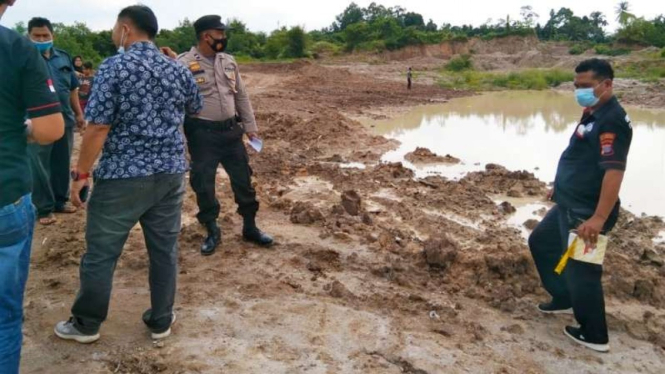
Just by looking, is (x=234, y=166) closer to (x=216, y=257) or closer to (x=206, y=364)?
(x=216, y=257)

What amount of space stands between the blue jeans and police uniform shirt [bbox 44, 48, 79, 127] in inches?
126

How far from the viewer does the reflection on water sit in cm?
885

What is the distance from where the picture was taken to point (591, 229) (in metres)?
3.14

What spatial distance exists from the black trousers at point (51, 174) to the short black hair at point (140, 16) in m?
2.45

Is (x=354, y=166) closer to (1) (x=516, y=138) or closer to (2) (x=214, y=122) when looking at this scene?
(2) (x=214, y=122)

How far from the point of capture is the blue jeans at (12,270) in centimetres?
216

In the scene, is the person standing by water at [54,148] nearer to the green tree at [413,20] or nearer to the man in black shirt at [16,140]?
the man in black shirt at [16,140]

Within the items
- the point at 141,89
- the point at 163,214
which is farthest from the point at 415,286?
the point at 141,89

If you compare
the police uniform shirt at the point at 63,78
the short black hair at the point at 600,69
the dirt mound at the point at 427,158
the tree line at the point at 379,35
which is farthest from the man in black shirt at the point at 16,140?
the tree line at the point at 379,35

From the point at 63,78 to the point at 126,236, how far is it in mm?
3003

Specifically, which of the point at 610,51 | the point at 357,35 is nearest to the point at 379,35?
the point at 357,35

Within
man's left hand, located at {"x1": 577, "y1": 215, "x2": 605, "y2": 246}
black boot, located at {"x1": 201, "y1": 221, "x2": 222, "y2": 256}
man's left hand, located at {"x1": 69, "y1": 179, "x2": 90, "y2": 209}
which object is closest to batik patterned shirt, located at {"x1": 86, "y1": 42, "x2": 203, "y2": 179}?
man's left hand, located at {"x1": 69, "y1": 179, "x2": 90, "y2": 209}

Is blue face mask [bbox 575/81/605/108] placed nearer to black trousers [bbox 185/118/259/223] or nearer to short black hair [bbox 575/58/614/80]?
short black hair [bbox 575/58/614/80]

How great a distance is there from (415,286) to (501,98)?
20905mm
